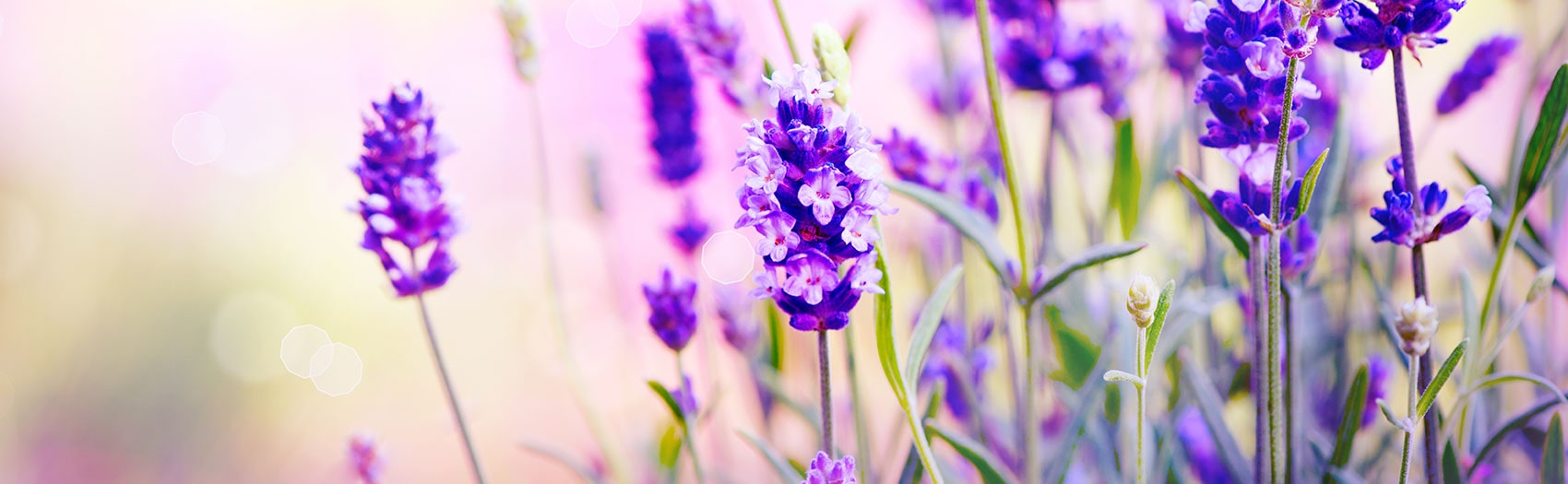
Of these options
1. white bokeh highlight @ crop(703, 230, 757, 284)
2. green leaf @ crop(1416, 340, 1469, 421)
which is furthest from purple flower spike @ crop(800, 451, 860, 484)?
white bokeh highlight @ crop(703, 230, 757, 284)

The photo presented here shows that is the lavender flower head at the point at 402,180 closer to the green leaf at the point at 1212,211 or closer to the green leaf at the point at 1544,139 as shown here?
the green leaf at the point at 1212,211

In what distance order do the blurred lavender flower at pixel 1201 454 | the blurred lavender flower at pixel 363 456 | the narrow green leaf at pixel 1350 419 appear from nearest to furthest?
the narrow green leaf at pixel 1350 419 < the blurred lavender flower at pixel 363 456 < the blurred lavender flower at pixel 1201 454

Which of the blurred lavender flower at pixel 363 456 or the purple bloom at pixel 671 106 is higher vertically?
the purple bloom at pixel 671 106

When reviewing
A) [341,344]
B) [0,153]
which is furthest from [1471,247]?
[0,153]

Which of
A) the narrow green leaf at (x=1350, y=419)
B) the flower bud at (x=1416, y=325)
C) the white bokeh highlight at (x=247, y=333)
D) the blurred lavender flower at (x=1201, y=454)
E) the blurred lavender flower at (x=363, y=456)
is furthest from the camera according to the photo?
the white bokeh highlight at (x=247, y=333)

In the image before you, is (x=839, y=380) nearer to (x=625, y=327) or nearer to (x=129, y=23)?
(x=625, y=327)

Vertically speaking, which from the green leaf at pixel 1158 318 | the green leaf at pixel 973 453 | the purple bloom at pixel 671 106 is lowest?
the green leaf at pixel 973 453

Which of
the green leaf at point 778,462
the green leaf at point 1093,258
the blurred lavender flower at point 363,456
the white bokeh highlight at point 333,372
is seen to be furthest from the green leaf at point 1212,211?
the white bokeh highlight at point 333,372

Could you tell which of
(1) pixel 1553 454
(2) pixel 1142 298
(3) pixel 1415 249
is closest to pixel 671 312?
(2) pixel 1142 298

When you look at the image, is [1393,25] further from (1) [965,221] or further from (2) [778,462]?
(2) [778,462]
